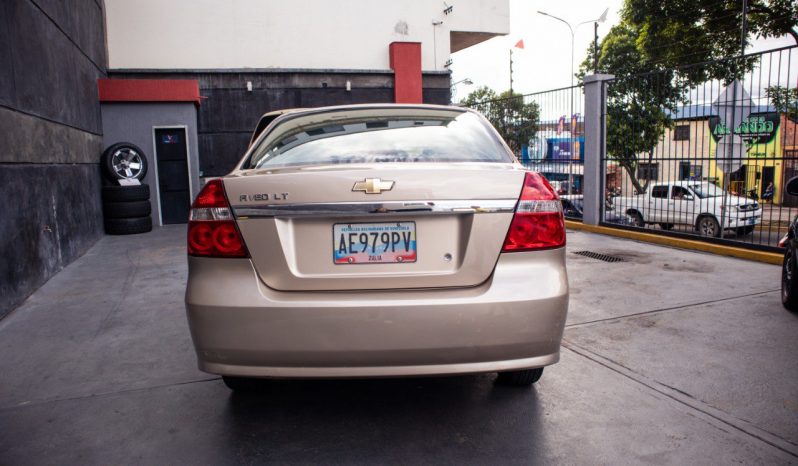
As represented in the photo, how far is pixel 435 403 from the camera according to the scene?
3.09m

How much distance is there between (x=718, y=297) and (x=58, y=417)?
5152mm

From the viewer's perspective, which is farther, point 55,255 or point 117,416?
point 55,255

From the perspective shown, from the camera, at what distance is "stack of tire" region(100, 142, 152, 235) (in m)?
10.6

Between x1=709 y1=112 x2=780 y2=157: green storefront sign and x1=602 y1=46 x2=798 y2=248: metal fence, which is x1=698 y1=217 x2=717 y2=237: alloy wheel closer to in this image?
x1=602 y1=46 x2=798 y2=248: metal fence

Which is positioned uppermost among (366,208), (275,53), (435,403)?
(275,53)

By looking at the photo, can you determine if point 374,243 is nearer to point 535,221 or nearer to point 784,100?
point 535,221

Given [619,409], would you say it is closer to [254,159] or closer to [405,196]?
[405,196]

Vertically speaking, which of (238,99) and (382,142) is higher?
(238,99)

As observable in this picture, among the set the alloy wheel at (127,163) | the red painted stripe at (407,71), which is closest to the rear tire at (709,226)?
the alloy wheel at (127,163)

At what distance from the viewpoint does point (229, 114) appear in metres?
15.6

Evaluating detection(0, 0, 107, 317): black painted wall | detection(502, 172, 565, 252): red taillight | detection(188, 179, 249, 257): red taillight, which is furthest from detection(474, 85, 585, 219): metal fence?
detection(188, 179, 249, 257): red taillight

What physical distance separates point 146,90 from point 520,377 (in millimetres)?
11240

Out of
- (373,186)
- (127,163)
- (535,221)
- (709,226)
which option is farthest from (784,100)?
(127,163)

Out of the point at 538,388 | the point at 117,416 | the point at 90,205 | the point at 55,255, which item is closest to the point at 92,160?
the point at 90,205
